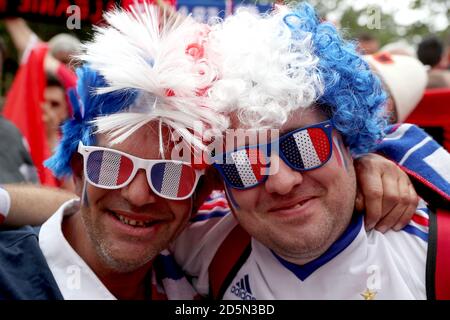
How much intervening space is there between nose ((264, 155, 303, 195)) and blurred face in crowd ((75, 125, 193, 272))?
1.18 feet

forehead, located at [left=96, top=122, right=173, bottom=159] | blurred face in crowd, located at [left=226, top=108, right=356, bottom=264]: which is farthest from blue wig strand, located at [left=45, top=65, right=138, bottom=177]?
blurred face in crowd, located at [left=226, top=108, right=356, bottom=264]

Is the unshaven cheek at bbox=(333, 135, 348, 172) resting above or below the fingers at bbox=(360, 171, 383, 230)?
above

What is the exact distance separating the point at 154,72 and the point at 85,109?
340 mm

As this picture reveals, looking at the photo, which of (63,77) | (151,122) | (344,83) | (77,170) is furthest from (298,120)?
(63,77)

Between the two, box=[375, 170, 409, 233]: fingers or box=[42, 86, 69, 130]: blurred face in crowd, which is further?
box=[42, 86, 69, 130]: blurred face in crowd

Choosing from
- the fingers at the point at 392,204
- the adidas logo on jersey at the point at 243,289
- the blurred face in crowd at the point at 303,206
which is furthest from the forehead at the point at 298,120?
the adidas logo on jersey at the point at 243,289

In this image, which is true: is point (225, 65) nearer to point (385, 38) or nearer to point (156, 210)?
point (156, 210)

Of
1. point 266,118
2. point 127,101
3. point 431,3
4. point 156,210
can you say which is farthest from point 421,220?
point 431,3

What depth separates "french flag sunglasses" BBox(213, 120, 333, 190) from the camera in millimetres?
1736

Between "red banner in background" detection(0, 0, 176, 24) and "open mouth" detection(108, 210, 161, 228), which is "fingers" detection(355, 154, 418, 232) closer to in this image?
"open mouth" detection(108, 210, 161, 228)

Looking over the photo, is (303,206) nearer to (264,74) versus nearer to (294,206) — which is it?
(294,206)

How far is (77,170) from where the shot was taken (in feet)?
6.91

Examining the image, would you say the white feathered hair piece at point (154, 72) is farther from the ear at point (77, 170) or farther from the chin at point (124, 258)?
the chin at point (124, 258)
